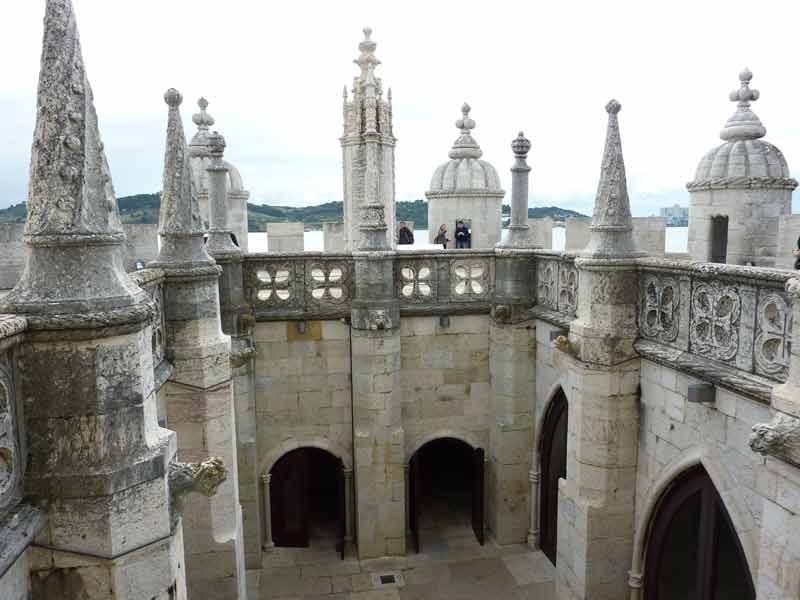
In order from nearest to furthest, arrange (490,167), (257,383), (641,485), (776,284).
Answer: (776,284) < (641,485) < (257,383) < (490,167)

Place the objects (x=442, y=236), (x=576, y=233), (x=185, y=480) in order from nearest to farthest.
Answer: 1. (x=185, y=480)
2. (x=576, y=233)
3. (x=442, y=236)

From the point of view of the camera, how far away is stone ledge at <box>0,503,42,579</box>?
3139 mm

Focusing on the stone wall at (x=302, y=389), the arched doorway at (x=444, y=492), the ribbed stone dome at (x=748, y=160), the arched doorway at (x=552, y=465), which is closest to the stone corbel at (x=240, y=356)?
the stone wall at (x=302, y=389)

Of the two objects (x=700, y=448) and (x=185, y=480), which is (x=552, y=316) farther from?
(x=185, y=480)

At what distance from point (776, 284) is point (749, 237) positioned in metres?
9.61

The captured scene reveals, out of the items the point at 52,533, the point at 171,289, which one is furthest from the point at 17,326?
the point at 171,289

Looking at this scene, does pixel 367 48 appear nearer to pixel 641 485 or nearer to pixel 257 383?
pixel 257 383

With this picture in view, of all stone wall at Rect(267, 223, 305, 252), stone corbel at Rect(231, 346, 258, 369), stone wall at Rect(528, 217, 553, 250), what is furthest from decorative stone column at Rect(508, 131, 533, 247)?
stone wall at Rect(267, 223, 305, 252)

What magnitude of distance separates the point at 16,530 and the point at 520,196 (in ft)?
29.7

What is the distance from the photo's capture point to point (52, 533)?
3531 mm

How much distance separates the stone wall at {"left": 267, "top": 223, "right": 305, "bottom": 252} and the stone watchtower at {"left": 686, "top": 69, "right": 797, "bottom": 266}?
378 inches

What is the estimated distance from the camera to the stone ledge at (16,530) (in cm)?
314

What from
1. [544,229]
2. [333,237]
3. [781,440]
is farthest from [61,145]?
[333,237]

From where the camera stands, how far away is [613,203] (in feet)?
24.2
